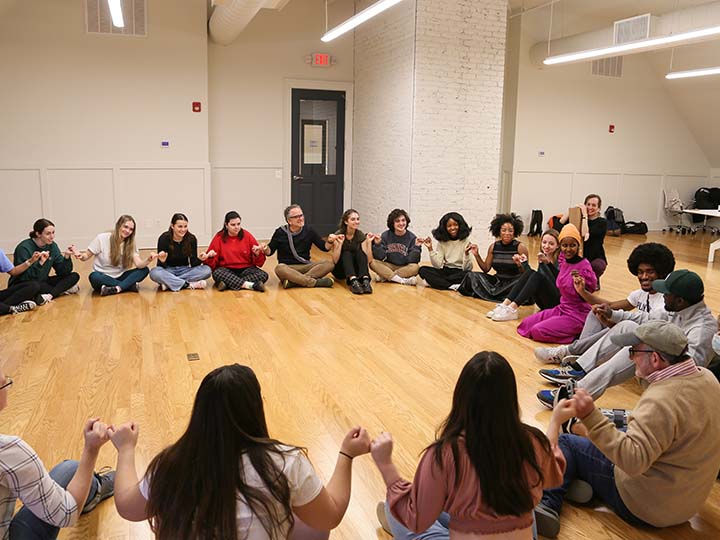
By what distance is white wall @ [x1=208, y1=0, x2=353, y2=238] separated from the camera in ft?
33.4

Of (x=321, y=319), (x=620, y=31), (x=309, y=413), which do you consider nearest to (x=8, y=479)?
(x=309, y=413)

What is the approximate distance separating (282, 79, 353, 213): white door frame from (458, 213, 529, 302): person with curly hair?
484 cm

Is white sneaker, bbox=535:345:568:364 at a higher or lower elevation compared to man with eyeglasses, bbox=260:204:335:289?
lower

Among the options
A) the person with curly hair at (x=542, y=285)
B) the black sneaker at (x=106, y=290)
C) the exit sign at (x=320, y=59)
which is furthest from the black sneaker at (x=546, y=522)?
the exit sign at (x=320, y=59)

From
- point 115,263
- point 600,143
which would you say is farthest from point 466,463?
point 600,143

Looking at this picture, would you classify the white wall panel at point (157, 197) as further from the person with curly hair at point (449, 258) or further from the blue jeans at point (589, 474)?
the blue jeans at point (589, 474)

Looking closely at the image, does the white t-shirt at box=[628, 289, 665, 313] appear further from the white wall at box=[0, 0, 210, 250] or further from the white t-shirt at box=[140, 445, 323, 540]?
the white wall at box=[0, 0, 210, 250]

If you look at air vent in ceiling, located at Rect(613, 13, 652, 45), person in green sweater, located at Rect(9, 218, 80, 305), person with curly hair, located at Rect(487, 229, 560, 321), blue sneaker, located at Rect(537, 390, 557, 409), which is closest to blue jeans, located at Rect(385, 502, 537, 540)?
blue sneaker, located at Rect(537, 390, 557, 409)

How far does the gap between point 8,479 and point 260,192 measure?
915 cm

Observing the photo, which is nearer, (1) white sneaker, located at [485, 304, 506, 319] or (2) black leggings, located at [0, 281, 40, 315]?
(2) black leggings, located at [0, 281, 40, 315]

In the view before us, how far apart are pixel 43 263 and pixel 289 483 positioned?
17.5 feet

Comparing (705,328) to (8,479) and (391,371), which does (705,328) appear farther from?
(8,479)

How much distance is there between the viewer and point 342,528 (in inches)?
103

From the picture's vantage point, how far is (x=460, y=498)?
1771 millimetres
